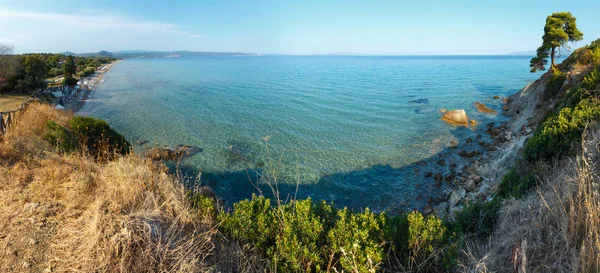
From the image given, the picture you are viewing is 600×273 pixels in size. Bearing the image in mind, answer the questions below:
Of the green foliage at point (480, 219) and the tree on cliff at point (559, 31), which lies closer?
the green foliage at point (480, 219)

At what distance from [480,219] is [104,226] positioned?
8612 mm

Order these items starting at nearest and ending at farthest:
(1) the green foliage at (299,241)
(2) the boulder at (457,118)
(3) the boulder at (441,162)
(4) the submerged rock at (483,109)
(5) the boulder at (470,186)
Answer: (1) the green foliage at (299,241), (5) the boulder at (470,186), (3) the boulder at (441,162), (2) the boulder at (457,118), (4) the submerged rock at (483,109)

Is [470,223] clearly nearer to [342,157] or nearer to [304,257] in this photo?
[304,257]

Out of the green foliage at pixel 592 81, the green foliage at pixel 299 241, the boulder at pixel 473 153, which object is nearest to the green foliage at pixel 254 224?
the green foliage at pixel 299 241

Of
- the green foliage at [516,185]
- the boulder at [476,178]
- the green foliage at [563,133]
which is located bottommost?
the boulder at [476,178]

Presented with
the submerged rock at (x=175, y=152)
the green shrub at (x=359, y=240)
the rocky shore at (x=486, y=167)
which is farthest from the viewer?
the submerged rock at (x=175, y=152)

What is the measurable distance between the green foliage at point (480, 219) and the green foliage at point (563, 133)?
124 inches

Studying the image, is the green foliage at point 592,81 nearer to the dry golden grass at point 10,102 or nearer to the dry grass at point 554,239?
the dry grass at point 554,239

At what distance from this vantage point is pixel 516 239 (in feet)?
16.6

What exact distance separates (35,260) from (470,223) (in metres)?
9.48

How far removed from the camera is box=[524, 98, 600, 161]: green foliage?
8797 mm

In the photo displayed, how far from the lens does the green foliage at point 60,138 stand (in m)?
12.3

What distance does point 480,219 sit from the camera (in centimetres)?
739

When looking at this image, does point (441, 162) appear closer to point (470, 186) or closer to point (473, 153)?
point (473, 153)
